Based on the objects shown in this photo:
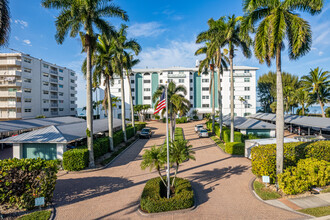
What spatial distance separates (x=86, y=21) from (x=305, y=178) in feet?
67.1

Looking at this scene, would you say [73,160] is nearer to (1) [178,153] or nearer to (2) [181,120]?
(1) [178,153]

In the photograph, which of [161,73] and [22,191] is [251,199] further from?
[161,73]

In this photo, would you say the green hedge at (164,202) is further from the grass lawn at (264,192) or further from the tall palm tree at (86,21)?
the tall palm tree at (86,21)

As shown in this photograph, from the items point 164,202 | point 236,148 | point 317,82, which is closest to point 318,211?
point 164,202

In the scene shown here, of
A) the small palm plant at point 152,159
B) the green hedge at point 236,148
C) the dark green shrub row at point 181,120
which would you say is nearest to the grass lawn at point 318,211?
the small palm plant at point 152,159

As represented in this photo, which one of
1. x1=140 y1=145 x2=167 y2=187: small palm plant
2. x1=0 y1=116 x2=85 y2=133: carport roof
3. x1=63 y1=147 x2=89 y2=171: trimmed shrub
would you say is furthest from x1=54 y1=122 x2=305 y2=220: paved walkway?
x1=0 y1=116 x2=85 y2=133: carport roof

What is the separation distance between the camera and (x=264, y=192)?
10.6 m

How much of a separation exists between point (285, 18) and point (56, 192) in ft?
61.2

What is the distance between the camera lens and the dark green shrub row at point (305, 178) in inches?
395

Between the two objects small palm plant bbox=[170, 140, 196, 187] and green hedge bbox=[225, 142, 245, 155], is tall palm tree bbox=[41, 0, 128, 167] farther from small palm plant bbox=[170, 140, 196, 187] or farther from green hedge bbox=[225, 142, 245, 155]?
green hedge bbox=[225, 142, 245, 155]

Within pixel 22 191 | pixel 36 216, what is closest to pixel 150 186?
pixel 36 216

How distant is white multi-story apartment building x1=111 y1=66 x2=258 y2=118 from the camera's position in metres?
57.9

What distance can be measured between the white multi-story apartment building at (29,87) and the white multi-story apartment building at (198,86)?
59.6 ft

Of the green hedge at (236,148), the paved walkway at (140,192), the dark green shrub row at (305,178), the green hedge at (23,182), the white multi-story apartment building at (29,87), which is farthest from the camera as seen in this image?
the white multi-story apartment building at (29,87)
